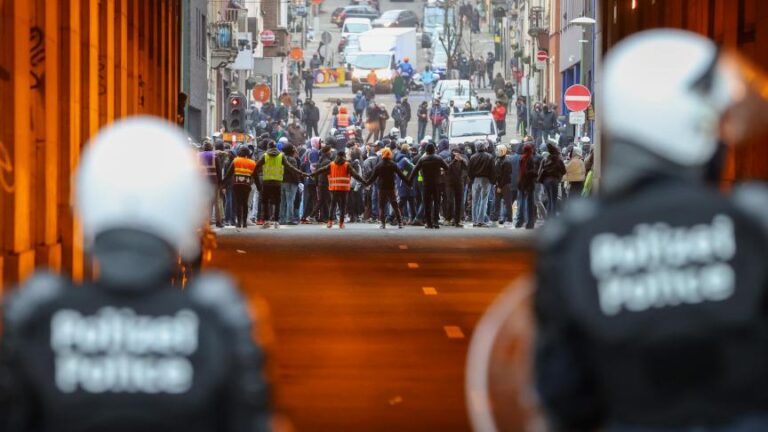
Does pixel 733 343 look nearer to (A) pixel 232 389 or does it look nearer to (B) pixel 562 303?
(B) pixel 562 303

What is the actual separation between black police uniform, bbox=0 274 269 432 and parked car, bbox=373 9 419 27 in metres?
127

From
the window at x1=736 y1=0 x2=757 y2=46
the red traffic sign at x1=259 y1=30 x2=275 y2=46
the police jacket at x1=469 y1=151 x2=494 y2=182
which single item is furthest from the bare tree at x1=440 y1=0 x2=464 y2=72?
the window at x1=736 y1=0 x2=757 y2=46

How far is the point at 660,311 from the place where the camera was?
155 inches

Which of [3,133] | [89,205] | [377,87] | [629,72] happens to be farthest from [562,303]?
[377,87]

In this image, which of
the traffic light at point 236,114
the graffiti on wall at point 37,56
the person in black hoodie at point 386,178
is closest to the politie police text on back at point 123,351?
the graffiti on wall at point 37,56

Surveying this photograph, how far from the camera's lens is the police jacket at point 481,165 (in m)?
39.9

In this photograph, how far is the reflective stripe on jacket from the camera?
38.5 meters

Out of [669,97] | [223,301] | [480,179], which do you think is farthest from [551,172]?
[223,301]

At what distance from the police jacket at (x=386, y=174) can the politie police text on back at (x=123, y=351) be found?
1381 inches

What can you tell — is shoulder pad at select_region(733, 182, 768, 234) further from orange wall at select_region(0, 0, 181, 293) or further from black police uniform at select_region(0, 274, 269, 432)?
orange wall at select_region(0, 0, 181, 293)

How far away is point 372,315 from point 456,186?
2204 centimetres

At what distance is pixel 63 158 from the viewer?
Answer: 20.9 m

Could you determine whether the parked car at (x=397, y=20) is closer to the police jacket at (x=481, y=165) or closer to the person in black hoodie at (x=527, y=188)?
the police jacket at (x=481, y=165)

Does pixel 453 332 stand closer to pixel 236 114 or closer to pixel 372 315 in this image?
pixel 372 315
